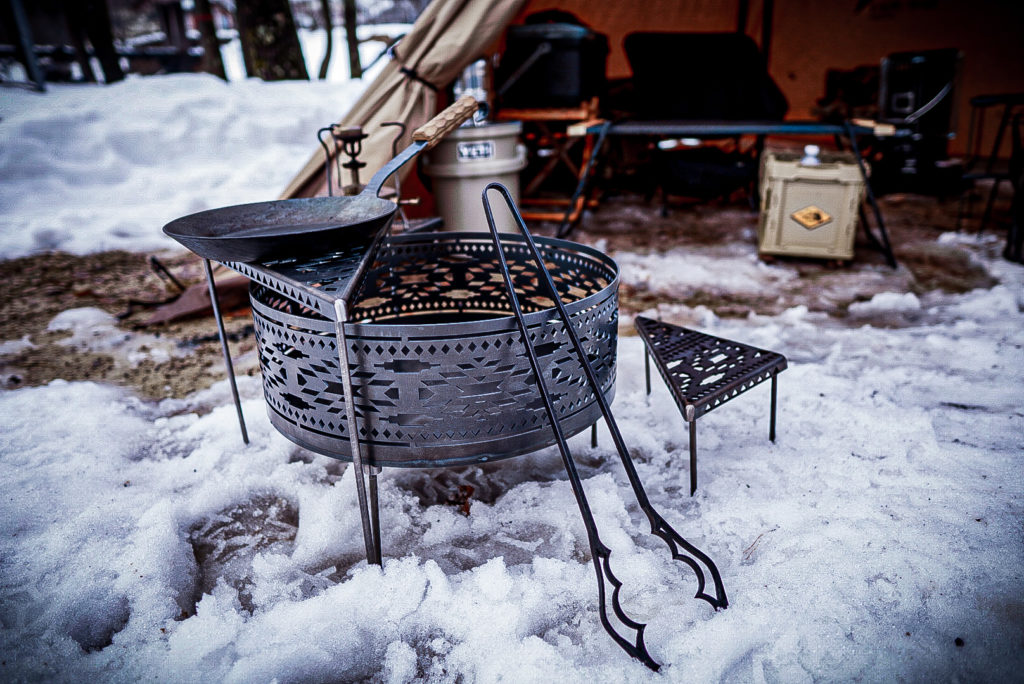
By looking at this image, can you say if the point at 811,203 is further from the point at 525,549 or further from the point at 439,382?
the point at 439,382

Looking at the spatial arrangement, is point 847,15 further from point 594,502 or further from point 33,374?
point 33,374

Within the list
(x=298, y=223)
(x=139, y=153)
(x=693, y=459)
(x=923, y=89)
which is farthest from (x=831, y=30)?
(x=298, y=223)

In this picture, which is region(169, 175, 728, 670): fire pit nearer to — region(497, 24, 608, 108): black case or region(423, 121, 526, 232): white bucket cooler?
region(423, 121, 526, 232): white bucket cooler

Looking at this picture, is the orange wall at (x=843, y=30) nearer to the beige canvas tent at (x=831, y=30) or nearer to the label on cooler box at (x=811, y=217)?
the beige canvas tent at (x=831, y=30)

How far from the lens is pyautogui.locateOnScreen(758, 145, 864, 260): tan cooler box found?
4.31 m

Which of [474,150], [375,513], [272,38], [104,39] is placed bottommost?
[375,513]

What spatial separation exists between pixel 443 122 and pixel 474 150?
2286 millimetres

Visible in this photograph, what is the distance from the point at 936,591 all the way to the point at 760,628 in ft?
1.59

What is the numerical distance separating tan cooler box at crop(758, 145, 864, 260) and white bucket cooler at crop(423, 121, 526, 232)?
71.5 inches

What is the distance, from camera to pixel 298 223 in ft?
6.40

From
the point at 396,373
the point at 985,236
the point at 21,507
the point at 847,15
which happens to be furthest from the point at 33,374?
the point at 847,15

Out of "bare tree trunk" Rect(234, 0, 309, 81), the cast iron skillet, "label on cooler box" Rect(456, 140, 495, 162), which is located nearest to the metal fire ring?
the cast iron skillet

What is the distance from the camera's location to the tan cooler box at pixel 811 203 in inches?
170

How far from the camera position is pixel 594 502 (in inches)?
75.2
